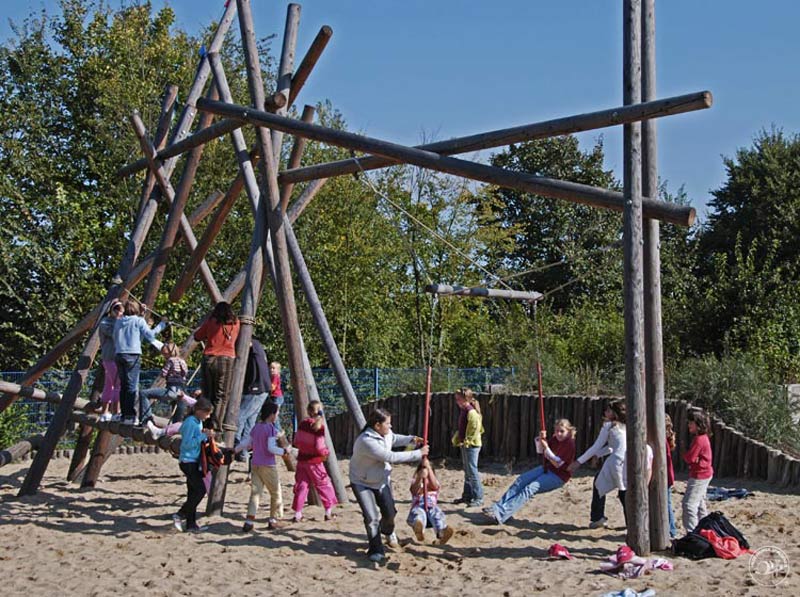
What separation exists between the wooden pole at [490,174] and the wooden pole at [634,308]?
0.62ft

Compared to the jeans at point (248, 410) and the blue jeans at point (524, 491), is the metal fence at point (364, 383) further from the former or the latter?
the blue jeans at point (524, 491)

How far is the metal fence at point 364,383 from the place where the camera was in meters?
17.5

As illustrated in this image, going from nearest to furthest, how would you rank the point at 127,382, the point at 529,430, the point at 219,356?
the point at 219,356
the point at 127,382
the point at 529,430

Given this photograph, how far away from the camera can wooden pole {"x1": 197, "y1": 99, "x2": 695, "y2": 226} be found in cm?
802

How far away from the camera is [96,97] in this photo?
25.6 m

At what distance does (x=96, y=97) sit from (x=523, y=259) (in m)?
14.1

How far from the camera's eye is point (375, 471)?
8578 mm

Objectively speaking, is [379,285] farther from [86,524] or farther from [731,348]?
[86,524]

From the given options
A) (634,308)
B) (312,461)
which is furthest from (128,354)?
(634,308)

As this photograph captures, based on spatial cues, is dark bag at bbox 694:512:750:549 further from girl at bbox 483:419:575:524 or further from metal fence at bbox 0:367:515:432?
metal fence at bbox 0:367:515:432

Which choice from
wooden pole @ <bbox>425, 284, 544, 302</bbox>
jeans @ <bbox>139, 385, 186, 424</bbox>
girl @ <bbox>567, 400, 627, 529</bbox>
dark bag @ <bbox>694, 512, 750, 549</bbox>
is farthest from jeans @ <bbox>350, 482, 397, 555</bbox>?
jeans @ <bbox>139, 385, 186, 424</bbox>

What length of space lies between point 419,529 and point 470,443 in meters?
2.41

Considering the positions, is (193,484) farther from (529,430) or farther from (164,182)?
(529,430)

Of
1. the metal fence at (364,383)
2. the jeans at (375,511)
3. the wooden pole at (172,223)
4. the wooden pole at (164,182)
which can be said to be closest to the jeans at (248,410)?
the wooden pole at (164,182)
